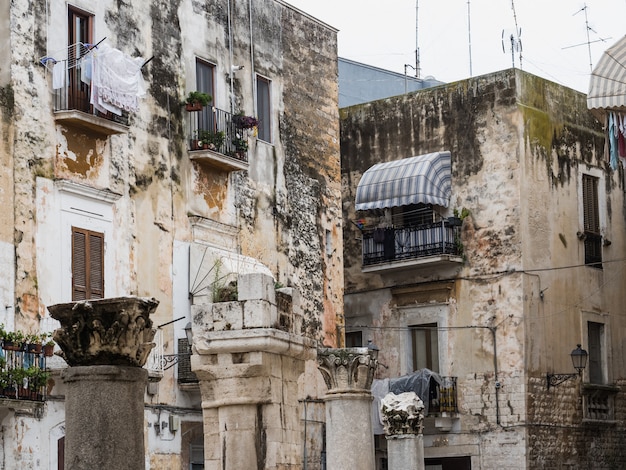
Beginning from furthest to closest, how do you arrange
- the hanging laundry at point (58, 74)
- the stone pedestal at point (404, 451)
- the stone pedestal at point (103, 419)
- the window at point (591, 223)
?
the window at point (591, 223), the hanging laundry at point (58, 74), the stone pedestal at point (404, 451), the stone pedestal at point (103, 419)

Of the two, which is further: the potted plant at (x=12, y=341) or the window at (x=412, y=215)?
the window at (x=412, y=215)

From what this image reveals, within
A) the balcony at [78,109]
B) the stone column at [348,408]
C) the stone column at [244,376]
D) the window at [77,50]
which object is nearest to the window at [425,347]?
the balcony at [78,109]

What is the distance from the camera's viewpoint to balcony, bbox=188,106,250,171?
27.5m

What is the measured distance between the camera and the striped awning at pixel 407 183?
3406 cm

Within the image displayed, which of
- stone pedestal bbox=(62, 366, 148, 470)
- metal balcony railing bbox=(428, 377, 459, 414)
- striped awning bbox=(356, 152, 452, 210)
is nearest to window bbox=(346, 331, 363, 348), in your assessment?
metal balcony railing bbox=(428, 377, 459, 414)

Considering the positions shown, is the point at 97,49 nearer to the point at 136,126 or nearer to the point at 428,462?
the point at 136,126

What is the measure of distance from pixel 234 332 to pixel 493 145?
18.2 m

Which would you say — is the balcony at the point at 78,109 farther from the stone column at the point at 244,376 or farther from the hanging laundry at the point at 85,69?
the stone column at the point at 244,376

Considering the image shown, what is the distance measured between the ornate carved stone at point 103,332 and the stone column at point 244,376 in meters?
5.92

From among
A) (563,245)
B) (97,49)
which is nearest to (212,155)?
(97,49)

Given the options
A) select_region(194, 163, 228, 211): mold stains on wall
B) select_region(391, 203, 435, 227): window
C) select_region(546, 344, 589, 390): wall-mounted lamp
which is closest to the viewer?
select_region(194, 163, 228, 211): mold stains on wall

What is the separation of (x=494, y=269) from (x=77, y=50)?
1289cm

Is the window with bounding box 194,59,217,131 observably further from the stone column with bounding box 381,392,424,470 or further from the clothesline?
the clothesline

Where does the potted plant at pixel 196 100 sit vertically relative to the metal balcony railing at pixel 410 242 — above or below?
above
